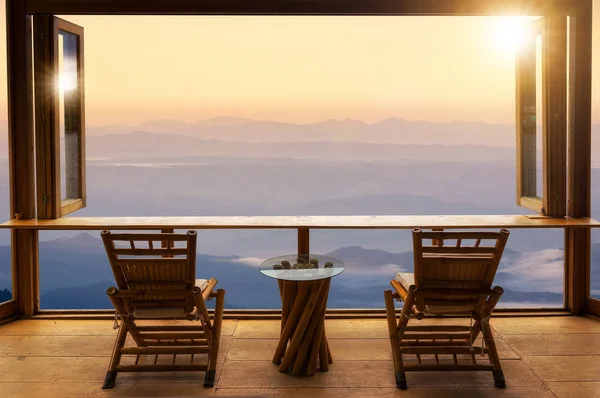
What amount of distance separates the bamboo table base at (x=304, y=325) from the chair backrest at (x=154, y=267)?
0.56 metres

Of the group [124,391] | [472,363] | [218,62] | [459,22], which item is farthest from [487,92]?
[124,391]

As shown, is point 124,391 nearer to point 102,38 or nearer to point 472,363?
point 472,363

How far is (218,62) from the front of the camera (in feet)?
27.0

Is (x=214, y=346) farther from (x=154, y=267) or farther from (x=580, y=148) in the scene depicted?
(x=580, y=148)

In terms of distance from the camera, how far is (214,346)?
10.7 ft

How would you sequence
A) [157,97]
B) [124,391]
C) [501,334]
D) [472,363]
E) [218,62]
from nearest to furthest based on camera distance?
[124,391], [472,363], [501,334], [218,62], [157,97]

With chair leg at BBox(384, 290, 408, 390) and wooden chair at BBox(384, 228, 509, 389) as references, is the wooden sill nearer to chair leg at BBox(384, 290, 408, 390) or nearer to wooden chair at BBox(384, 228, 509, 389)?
chair leg at BBox(384, 290, 408, 390)

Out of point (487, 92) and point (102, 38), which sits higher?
point (102, 38)

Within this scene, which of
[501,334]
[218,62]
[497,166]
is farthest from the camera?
[497,166]

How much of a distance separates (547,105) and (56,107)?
3.66m

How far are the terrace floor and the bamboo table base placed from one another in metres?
0.08

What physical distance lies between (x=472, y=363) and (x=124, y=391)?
1.97m

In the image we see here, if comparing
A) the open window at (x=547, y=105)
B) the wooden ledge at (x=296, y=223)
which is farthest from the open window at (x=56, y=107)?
the open window at (x=547, y=105)

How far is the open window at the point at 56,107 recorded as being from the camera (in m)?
4.25
